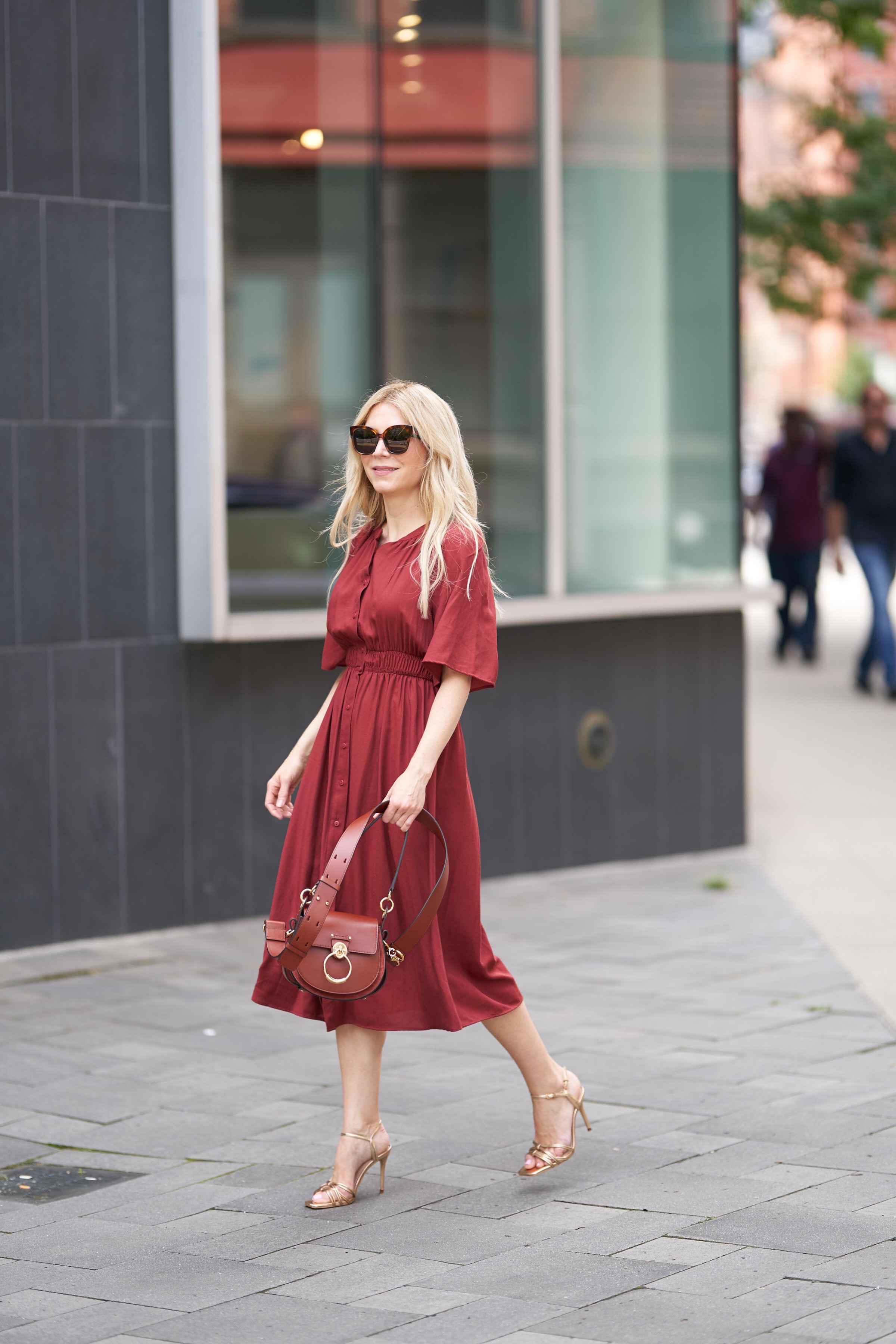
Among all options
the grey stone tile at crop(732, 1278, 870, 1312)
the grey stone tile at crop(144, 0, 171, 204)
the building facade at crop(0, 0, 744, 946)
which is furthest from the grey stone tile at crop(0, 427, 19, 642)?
the grey stone tile at crop(732, 1278, 870, 1312)

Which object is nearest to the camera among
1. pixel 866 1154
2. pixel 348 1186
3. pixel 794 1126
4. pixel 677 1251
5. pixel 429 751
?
pixel 677 1251

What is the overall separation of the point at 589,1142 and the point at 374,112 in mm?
4869

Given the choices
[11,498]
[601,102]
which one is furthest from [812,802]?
[11,498]

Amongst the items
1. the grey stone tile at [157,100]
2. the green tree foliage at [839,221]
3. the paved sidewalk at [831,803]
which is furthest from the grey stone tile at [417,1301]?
the green tree foliage at [839,221]

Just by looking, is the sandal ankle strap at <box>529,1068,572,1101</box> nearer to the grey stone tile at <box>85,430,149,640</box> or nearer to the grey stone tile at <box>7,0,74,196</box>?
the grey stone tile at <box>85,430,149,640</box>

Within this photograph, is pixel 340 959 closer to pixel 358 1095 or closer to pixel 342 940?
pixel 342 940

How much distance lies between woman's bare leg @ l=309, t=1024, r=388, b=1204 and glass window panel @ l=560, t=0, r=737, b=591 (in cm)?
460

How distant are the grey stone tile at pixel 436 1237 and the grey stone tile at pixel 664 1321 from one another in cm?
39

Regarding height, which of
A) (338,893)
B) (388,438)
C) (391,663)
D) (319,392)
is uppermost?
(319,392)

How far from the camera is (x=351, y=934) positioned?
4141 millimetres

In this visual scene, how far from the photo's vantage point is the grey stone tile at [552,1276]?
3.77 metres

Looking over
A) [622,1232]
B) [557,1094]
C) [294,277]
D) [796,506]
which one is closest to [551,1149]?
[557,1094]

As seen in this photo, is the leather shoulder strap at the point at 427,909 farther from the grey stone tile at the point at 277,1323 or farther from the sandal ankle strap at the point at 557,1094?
the grey stone tile at the point at 277,1323

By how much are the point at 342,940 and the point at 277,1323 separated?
32.8 inches
